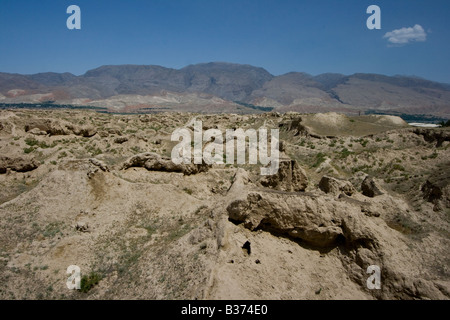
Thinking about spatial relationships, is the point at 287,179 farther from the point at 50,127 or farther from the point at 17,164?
the point at 50,127

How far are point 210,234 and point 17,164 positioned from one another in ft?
50.7

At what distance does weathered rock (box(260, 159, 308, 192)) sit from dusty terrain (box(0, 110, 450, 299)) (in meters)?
0.06

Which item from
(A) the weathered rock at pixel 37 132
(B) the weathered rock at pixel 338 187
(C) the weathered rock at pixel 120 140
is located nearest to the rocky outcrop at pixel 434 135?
(B) the weathered rock at pixel 338 187

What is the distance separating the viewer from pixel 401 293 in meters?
9.05

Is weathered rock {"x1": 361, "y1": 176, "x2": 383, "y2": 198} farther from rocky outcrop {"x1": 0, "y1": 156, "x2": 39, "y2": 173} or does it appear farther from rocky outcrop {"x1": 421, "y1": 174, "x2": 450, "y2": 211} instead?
rocky outcrop {"x1": 0, "y1": 156, "x2": 39, "y2": 173}

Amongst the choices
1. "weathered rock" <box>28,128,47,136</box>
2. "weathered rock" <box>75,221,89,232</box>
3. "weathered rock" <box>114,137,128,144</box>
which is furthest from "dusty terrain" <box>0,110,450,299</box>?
"weathered rock" <box>28,128,47,136</box>

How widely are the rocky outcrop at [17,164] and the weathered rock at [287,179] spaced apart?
15.4m

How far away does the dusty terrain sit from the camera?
31.2 feet

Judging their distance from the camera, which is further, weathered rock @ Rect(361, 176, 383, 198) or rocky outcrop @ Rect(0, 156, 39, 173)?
rocky outcrop @ Rect(0, 156, 39, 173)

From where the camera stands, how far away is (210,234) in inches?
440

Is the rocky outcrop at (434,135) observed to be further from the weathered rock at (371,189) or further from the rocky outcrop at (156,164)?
the rocky outcrop at (156,164)

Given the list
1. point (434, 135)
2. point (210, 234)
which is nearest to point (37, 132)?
point (210, 234)

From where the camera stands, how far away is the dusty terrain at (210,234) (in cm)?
951
